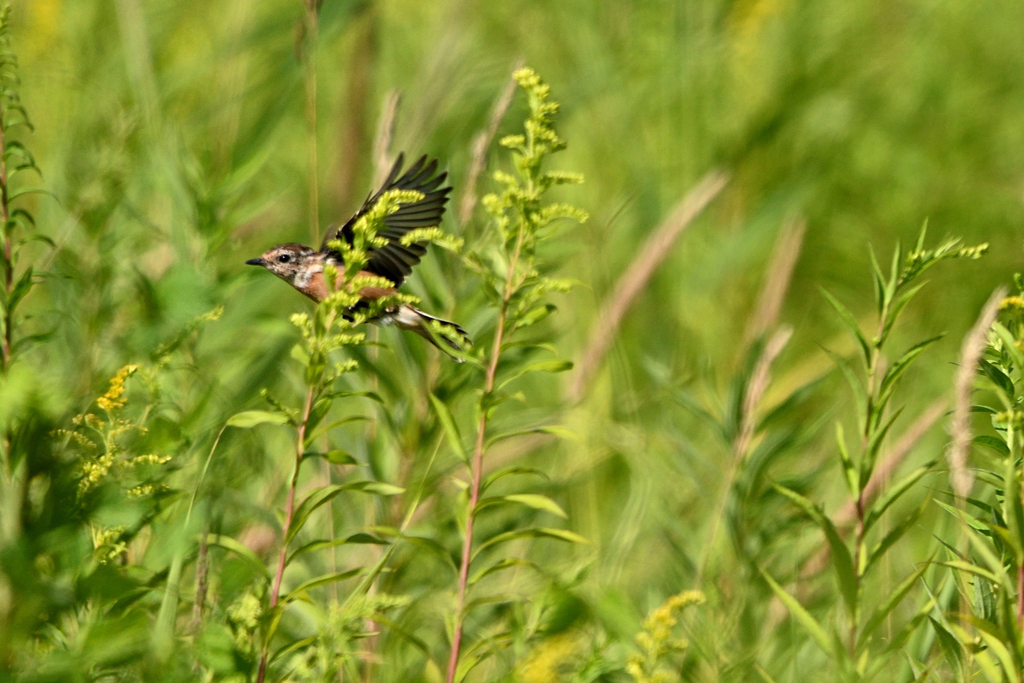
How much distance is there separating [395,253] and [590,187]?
Answer: 1.34 metres

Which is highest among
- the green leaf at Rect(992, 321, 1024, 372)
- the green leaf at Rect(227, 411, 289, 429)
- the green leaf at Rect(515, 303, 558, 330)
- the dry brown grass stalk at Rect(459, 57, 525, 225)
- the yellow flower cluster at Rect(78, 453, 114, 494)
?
the dry brown grass stalk at Rect(459, 57, 525, 225)

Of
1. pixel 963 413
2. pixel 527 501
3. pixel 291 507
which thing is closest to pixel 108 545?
pixel 291 507

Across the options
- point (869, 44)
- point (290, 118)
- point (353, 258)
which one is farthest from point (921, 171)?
point (353, 258)

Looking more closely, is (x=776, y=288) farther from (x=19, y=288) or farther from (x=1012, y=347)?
(x=19, y=288)

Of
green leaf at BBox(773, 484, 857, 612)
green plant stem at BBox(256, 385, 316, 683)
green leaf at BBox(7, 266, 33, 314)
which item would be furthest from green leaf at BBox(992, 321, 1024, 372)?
green leaf at BBox(7, 266, 33, 314)

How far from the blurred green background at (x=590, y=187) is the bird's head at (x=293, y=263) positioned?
1.3 inches

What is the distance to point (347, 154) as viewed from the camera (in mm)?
1998

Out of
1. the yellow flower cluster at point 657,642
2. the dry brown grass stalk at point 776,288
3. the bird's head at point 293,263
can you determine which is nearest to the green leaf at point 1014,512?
the yellow flower cluster at point 657,642

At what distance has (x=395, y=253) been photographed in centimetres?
156

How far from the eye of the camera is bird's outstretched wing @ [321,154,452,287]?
56.4 inches

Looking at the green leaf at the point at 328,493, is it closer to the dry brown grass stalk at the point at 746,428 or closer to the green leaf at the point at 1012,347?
the green leaf at the point at 1012,347

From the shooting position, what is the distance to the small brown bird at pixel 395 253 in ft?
4.70

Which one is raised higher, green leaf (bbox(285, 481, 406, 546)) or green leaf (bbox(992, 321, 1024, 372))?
green leaf (bbox(992, 321, 1024, 372))

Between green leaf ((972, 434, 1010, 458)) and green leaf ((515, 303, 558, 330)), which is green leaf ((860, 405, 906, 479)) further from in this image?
green leaf ((515, 303, 558, 330))
